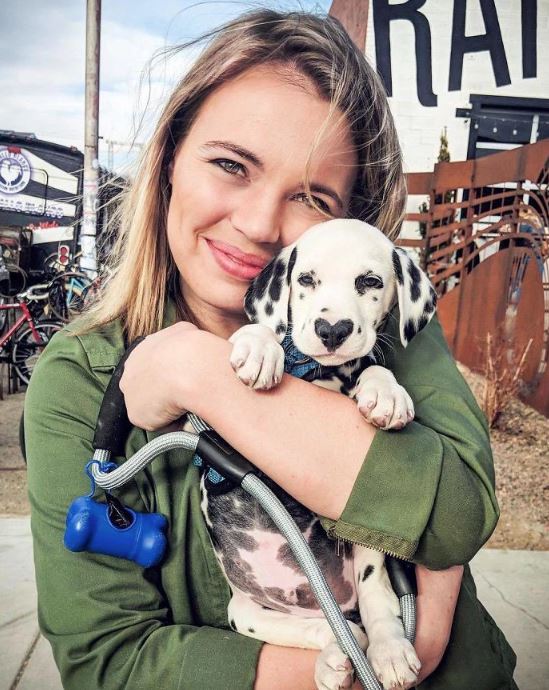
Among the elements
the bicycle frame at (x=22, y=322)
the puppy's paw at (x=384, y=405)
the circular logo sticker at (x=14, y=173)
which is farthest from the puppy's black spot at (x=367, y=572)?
the circular logo sticker at (x=14, y=173)

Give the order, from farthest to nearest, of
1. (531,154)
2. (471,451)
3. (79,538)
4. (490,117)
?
(490,117)
(531,154)
(471,451)
(79,538)

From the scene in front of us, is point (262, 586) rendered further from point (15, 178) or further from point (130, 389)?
point (15, 178)

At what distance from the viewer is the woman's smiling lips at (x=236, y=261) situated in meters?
1.58

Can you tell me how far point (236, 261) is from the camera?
1.61 meters

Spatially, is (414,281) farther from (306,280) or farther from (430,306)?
(306,280)

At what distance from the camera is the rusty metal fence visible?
5516 millimetres

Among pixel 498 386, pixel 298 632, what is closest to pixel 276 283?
pixel 298 632

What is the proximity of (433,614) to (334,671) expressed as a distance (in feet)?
0.82

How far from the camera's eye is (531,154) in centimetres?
597

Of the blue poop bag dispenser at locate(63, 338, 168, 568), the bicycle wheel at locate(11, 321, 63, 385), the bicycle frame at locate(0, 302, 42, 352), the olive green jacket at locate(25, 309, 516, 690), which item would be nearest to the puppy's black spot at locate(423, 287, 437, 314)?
the olive green jacket at locate(25, 309, 516, 690)

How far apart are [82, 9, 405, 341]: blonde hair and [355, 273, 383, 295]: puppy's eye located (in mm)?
412

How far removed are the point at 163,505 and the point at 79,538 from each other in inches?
10.0

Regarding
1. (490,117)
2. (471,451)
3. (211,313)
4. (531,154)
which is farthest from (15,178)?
(471,451)

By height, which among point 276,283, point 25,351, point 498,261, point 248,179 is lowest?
point 25,351
